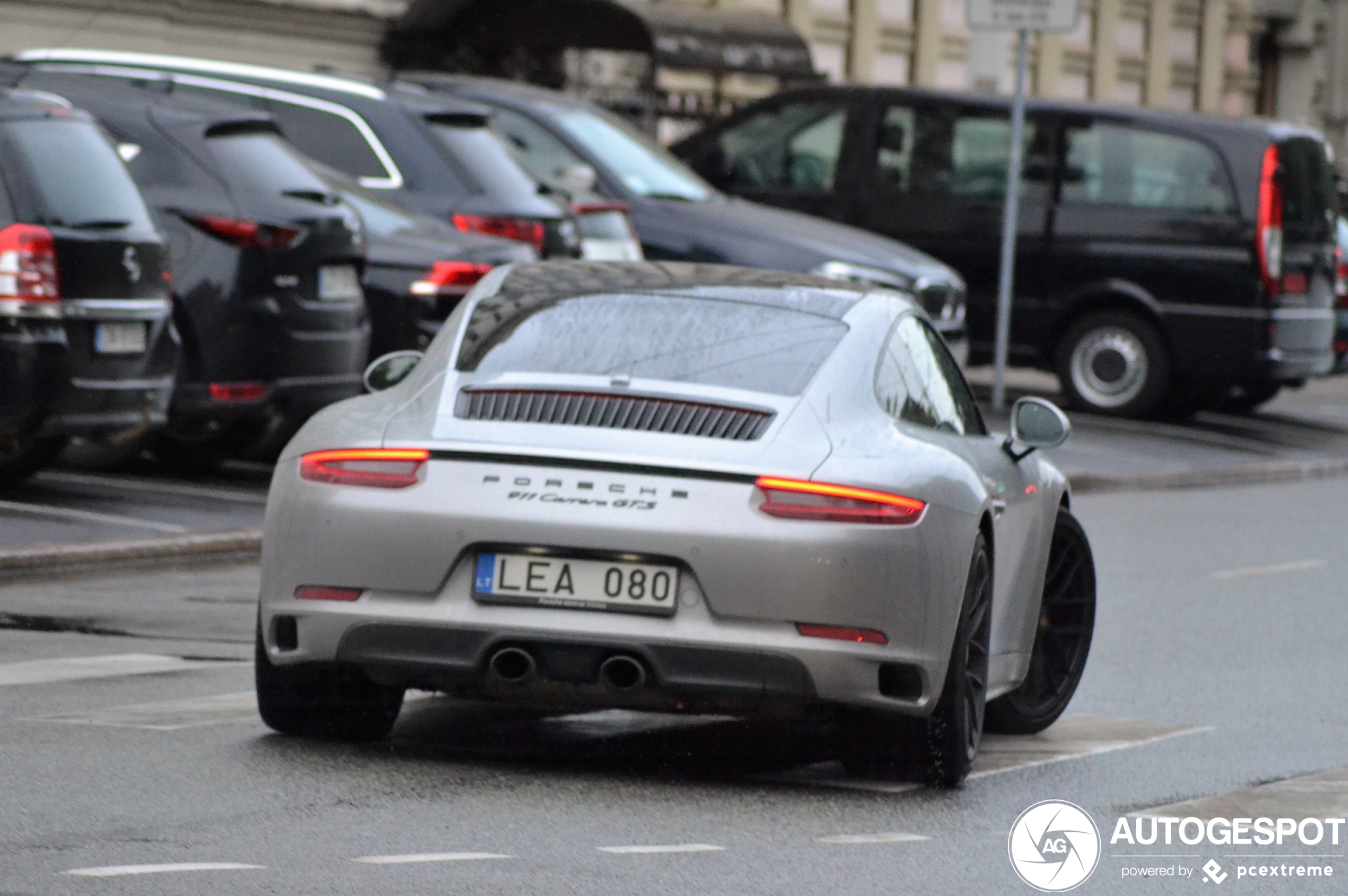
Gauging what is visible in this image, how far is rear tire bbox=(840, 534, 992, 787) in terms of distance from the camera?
7.05 metres

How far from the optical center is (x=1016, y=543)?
788cm

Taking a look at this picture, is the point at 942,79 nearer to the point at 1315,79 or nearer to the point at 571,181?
the point at 1315,79

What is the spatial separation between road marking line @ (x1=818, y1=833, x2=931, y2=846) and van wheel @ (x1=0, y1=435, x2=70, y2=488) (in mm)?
6847

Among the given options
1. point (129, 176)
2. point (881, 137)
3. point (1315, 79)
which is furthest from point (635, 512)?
point (1315, 79)

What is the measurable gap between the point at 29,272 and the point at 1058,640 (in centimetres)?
497

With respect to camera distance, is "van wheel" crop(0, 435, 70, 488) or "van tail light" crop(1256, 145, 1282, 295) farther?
"van tail light" crop(1256, 145, 1282, 295)

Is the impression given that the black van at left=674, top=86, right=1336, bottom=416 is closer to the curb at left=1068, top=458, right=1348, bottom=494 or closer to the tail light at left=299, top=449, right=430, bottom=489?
the curb at left=1068, top=458, right=1348, bottom=494

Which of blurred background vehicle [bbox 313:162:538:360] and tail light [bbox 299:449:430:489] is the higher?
tail light [bbox 299:449:430:489]

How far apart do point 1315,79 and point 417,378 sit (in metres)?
46.1

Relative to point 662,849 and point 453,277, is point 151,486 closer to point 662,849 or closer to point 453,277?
point 453,277

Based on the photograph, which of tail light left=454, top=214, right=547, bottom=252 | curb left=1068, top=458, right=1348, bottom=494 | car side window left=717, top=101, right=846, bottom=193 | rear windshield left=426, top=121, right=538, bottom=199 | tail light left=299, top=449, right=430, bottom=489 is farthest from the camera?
car side window left=717, top=101, right=846, bottom=193

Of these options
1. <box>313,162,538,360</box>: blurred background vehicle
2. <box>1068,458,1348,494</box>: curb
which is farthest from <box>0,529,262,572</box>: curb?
<box>1068,458,1348,494</box>: curb

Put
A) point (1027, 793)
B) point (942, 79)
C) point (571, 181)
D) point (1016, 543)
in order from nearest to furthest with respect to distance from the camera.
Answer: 1. point (1027, 793)
2. point (1016, 543)
3. point (571, 181)
4. point (942, 79)

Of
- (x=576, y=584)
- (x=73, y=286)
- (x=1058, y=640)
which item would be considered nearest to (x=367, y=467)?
(x=576, y=584)
